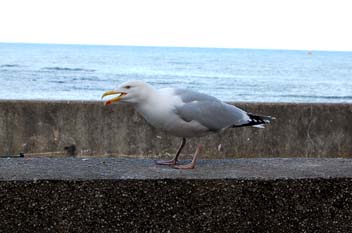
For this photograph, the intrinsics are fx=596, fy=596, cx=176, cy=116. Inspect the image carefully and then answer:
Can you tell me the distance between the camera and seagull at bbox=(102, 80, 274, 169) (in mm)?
3088

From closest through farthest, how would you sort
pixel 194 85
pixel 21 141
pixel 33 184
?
pixel 33 184 → pixel 21 141 → pixel 194 85

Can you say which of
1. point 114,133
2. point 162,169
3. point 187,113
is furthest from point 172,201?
point 114,133

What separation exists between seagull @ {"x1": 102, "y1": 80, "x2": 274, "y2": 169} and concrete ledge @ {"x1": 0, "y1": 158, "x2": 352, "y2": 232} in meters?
0.29

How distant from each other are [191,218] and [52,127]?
3.44 meters

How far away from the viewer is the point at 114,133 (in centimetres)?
607

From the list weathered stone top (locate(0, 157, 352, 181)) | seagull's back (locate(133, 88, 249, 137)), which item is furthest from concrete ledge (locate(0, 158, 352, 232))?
seagull's back (locate(133, 88, 249, 137))

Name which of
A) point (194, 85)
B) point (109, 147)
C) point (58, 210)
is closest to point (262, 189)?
point (58, 210)

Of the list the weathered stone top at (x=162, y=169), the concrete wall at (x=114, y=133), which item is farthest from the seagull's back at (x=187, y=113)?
the concrete wall at (x=114, y=133)

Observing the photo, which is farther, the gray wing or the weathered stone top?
the gray wing

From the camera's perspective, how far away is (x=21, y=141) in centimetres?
602

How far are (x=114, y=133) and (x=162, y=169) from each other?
293cm

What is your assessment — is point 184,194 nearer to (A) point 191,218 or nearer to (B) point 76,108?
(A) point 191,218

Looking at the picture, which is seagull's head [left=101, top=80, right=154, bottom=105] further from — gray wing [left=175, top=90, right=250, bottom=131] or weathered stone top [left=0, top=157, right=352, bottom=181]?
weathered stone top [left=0, top=157, right=352, bottom=181]

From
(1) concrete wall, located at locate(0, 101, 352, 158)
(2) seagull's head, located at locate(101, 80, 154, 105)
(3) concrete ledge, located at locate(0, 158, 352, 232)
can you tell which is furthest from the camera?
(1) concrete wall, located at locate(0, 101, 352, 158)
